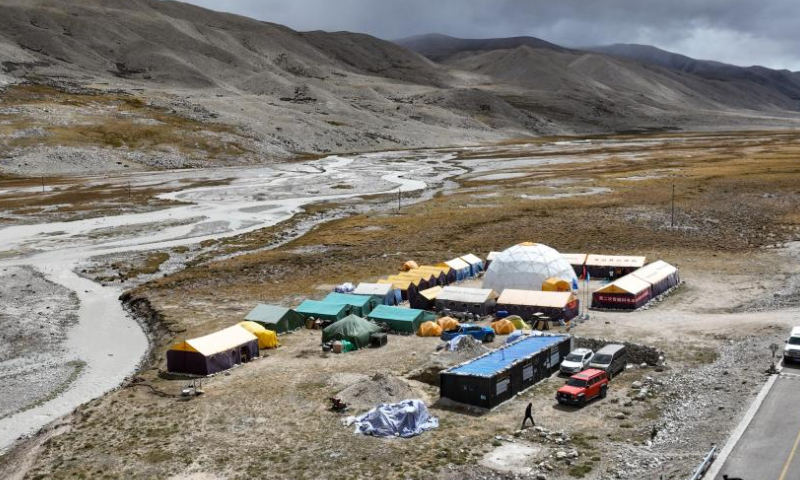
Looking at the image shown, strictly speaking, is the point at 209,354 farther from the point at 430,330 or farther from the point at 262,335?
the point at 430,330

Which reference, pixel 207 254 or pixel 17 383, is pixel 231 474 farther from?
pixel 207 254

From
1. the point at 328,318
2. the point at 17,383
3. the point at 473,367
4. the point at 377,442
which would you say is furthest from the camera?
the point at 328,318

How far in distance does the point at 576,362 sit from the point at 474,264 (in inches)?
1180

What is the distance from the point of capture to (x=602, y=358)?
36531 millimetres

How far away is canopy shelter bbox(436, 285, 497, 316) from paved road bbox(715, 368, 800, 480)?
22.4 metres

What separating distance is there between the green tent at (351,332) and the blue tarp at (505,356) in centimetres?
1007

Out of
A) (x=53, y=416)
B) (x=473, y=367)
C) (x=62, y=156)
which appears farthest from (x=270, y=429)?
(x=62, y=156)

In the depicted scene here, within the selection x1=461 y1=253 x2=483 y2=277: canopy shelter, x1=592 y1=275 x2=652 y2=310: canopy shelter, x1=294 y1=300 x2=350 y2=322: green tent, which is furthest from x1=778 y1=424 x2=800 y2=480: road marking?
A: x1=461 y1=253 x2=483 y2=277: canopy shelter

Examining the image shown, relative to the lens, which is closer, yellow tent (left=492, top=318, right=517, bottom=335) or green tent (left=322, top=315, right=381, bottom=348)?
green tent (left=322, top=315, right=381, bottom=348)

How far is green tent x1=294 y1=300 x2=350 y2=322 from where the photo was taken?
5049cm

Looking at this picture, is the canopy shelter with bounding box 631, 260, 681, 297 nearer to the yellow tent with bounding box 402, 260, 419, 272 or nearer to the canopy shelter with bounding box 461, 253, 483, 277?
the canopy shelter with bounding box 461, 253, 483, 277

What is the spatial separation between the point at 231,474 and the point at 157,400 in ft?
35.0

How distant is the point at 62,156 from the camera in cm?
16938

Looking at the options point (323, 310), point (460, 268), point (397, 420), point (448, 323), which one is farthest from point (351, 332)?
point (460, 268)
